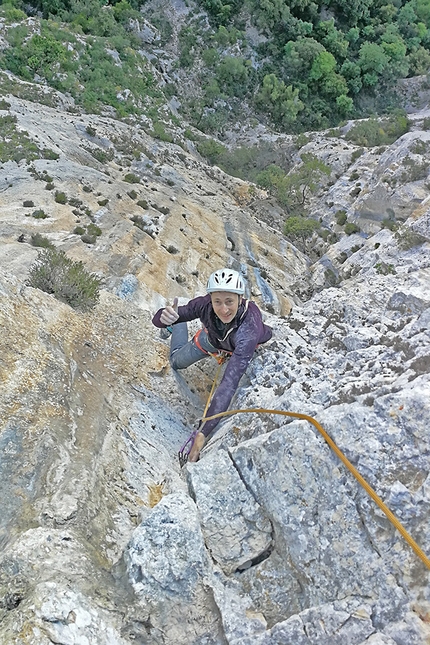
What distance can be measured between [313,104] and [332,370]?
2183 inches

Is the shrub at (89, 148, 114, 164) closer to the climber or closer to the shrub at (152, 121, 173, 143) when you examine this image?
the shrub at (152, 121, 173, 143)

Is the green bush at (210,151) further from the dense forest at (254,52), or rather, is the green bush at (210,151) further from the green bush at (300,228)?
the green bush at (300,228)

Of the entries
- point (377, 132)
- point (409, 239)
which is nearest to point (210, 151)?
point (377, 132)

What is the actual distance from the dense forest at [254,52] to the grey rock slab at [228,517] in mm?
38885

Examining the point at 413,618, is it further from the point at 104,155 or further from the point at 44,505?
the point at 104,155

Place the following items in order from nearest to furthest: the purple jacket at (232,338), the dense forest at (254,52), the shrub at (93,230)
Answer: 1. the purple jacket at (232,338)
2. the shrub at (93,230)
3. the dense forest at (254,52)

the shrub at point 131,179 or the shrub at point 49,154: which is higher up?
the shrub at point 49,154

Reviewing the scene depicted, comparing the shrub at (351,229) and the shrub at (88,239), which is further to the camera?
the shrub at (351,229)

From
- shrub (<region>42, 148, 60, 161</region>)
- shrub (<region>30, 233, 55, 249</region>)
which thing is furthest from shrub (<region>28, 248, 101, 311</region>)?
shrub (<region>42, 148, 60, 161</region>)

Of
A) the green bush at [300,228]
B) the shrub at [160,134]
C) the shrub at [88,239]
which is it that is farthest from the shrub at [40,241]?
the shrub at [160,134]

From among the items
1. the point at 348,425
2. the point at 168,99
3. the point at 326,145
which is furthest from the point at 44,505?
the point at 168,99

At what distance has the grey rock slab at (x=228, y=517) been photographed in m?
4.59

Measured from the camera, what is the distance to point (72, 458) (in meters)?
5.09

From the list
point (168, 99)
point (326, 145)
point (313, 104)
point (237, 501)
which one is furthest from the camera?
point (313, 104)
